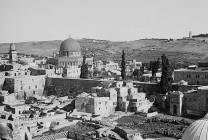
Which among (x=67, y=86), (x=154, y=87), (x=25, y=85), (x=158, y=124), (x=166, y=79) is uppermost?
(x=166, y=79)

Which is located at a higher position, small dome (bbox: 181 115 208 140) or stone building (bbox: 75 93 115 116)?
small dome (bbox: 181 115 208 140)

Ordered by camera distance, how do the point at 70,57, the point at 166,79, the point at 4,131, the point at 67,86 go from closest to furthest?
the point at 4,131 → the point at 166,79 → the point at 67,86 → the point at 70,57

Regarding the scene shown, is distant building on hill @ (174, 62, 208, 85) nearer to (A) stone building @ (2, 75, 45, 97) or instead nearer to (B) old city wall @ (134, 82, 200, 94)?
(B) old city wall @ (134, 82, 200, 94)

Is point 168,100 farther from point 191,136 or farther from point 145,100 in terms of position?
point 191,136

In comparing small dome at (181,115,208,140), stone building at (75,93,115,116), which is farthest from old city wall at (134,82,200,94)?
small dome at (181,115,208,140)

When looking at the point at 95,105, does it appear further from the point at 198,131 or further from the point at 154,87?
the point at 198,131

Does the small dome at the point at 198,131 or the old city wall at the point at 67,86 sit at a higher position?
the small dome at the point at 198,131

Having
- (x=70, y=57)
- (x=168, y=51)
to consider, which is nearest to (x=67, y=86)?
(x=70, y=57)

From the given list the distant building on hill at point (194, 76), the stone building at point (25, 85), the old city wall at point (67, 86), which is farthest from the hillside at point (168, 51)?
the stone building at point (25, 85)

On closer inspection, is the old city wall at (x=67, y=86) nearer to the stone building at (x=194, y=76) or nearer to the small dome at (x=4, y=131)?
the stone building at (x=194, y=76)
